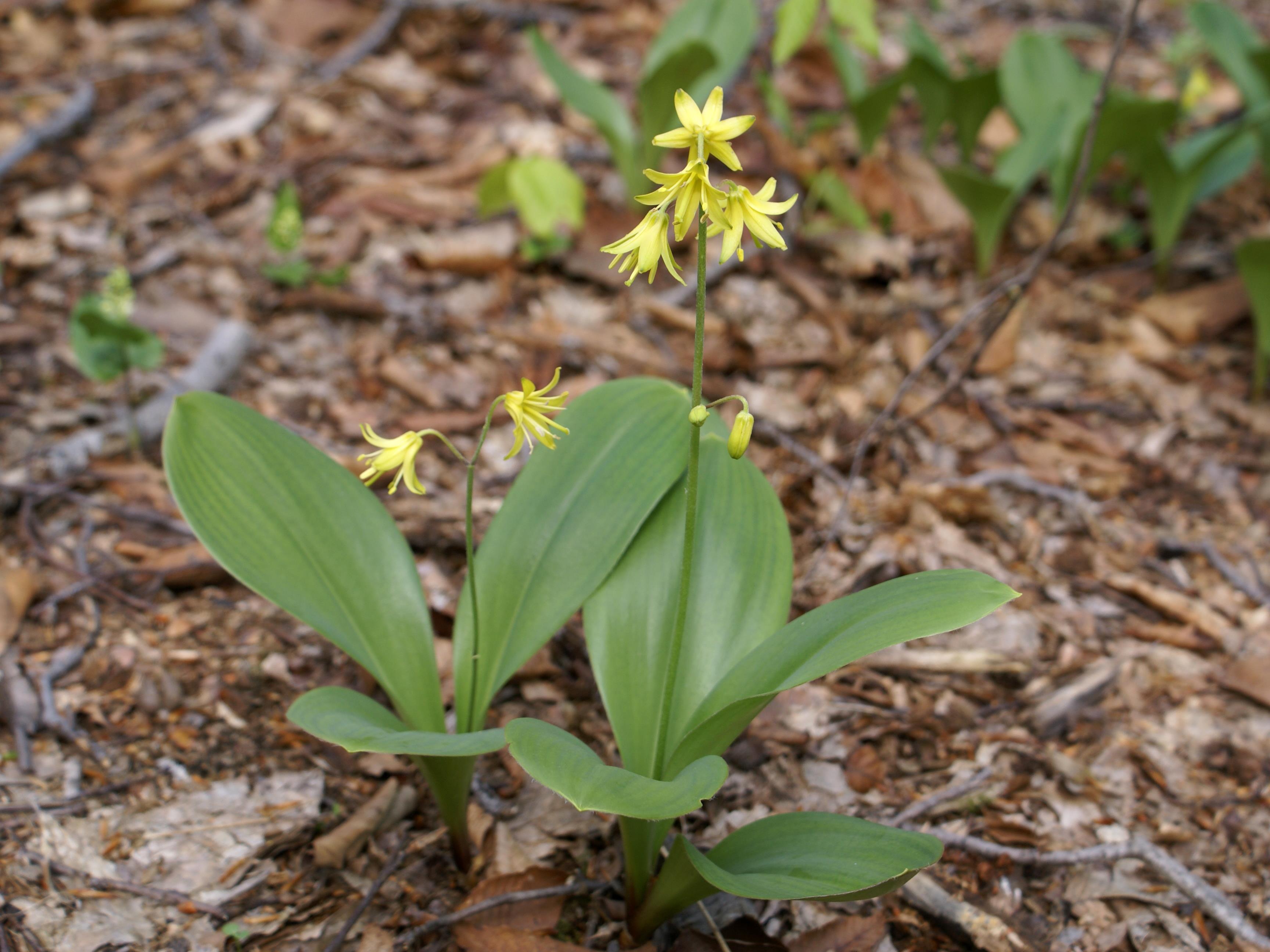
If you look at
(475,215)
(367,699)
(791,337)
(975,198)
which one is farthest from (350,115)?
(367,699)

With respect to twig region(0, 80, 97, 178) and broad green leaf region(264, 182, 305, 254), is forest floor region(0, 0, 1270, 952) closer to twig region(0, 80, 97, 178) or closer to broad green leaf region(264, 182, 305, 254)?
twig region(0, 80, 97, 178)

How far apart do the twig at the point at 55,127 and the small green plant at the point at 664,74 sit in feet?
5.99

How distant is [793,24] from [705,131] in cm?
150

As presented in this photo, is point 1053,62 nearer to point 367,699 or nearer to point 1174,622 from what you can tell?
point 1174,622

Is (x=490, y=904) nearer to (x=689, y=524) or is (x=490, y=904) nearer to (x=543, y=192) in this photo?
(x=689, y=524)

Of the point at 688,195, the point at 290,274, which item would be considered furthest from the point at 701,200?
the point at 290,274

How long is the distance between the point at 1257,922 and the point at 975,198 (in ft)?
7.85

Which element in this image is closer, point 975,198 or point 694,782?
point 694,782

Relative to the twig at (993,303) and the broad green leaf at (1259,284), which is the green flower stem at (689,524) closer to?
the twig at (993,303)

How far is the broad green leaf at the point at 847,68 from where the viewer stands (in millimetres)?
3598

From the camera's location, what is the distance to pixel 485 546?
1720mm

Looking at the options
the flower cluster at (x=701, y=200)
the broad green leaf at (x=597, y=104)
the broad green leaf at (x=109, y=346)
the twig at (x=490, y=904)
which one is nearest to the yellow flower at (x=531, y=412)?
the flower cluster at (x=701, y=200)

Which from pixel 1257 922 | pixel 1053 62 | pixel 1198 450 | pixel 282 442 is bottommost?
pixel 1257 922

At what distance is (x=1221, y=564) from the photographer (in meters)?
2.54
